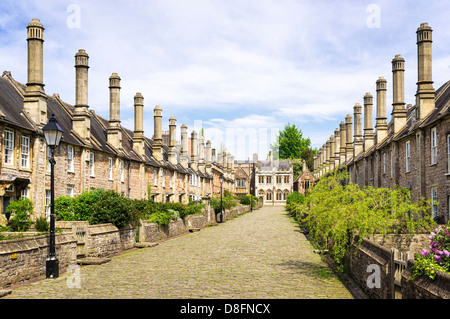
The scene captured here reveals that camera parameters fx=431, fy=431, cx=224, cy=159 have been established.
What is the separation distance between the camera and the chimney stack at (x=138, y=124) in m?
42.3

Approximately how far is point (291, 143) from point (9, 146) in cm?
10279

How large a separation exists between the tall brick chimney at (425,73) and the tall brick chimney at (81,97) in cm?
2241

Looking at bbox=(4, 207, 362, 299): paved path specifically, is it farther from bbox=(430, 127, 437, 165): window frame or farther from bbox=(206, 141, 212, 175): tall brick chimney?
bbox=(206, 141, 212, 175): tall brick chimney

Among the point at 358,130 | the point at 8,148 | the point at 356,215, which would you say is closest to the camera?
the point at 356,215

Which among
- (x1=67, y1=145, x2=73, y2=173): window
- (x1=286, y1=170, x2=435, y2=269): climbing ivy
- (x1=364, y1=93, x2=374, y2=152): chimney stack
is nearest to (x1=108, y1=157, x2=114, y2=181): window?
(x1=67, y1=145, x2=73, y2=173): window

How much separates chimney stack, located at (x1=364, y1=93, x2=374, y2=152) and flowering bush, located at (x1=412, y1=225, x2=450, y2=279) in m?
31.8

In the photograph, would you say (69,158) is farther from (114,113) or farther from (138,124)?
(138,124)

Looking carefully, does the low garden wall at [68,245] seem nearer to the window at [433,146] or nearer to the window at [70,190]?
the window at [70,190]

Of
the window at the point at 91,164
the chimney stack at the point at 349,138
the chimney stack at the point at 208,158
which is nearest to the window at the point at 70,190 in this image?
the window at the point at 91,164

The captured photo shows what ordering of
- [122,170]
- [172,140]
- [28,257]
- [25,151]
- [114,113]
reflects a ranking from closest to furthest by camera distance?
[28,257], [25,151], [114,113], [122,170], [172,140]

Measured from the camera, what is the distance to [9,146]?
73.8 ft

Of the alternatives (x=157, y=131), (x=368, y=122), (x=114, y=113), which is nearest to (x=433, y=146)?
(x=368, y=122)
